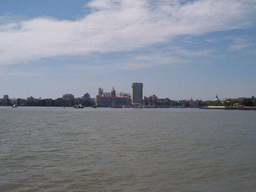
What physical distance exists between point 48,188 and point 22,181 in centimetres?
159

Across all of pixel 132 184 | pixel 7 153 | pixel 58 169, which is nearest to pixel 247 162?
pixel 132 184

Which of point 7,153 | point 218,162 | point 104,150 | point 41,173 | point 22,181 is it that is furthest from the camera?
point 104,150

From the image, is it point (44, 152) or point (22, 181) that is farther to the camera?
point (44, 152)

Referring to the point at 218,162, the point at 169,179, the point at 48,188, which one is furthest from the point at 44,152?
the point at 218,162

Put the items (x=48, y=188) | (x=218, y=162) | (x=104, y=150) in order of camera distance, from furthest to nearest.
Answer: (x=104, y=150) < (x=218, y=162) < (x=48, y=188)

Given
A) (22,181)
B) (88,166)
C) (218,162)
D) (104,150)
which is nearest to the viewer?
(22,181)

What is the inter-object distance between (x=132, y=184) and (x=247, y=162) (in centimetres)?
838

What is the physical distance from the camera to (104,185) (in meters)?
11.5

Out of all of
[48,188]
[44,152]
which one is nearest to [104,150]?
[44,152]

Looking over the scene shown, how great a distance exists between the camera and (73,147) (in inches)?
815

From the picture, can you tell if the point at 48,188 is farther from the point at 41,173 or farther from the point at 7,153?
the point at 7,153

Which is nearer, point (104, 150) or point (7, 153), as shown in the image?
point (7, 153)

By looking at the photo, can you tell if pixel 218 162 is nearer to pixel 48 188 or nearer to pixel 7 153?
pixel 48 188

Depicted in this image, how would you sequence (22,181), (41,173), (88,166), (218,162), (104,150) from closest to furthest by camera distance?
(22,181), (41,173), (88,166), (218,162), (104,150)
